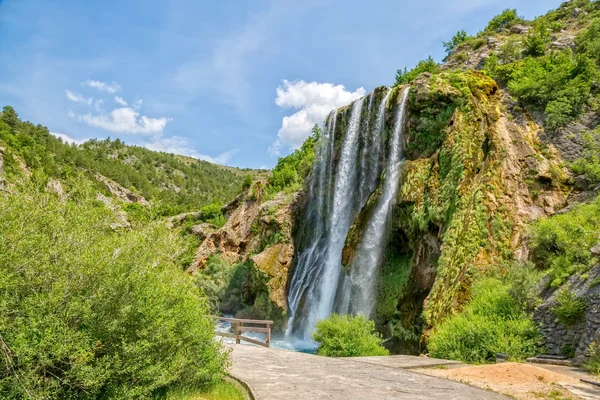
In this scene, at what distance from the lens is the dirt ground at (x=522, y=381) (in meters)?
6.39

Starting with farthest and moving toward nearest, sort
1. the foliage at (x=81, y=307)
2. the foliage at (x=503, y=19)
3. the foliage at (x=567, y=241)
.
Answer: the foliage at (x=503, y=19), the foliage at (x=567, y=241), the foliage at (x=81, y=307)

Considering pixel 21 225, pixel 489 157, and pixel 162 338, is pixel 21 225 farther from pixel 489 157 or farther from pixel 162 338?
pixel 489 157

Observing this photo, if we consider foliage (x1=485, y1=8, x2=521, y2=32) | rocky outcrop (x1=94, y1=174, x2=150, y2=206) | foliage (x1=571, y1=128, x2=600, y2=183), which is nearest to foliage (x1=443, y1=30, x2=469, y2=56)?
foliage (x1=485, y1=8, x2=521, y2=32)

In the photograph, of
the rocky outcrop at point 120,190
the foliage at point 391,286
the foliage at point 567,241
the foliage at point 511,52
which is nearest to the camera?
the foliage at point 567,241

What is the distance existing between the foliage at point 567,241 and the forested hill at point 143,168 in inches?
2024

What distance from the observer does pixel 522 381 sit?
723 centimetres

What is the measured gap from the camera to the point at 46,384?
13.4 feet

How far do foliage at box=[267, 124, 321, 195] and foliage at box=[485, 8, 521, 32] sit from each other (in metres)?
19.3

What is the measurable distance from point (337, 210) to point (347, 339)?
40.2 feet

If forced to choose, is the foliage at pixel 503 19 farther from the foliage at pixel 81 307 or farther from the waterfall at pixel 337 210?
the foliage at pixel 81 307

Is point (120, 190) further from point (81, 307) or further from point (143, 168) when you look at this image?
point (81, 307)

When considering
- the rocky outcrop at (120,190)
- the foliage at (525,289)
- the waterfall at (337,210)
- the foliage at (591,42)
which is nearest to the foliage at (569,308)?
the foliage at (525,289)

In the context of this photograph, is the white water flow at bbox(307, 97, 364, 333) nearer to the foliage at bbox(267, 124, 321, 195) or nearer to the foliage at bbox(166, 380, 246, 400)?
the foliage at bbox(267, 124, 321, 195)

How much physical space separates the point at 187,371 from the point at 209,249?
111 feet
